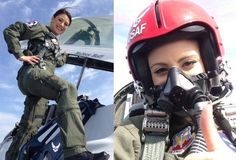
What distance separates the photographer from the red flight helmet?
701 mm

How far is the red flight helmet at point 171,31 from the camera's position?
70 centimetres

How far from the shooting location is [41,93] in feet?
3.64

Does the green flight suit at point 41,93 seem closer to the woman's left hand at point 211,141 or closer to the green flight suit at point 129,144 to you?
the green flight suit at point 129,144

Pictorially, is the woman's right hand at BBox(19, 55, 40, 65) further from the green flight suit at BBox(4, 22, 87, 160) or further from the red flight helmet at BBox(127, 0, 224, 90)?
the red flight helmet at BBox(127, 0, 224, 90)

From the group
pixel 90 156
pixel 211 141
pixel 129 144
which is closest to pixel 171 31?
pixel 129 144

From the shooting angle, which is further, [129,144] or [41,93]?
[41,93]

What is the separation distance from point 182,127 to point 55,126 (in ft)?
Result: 2.00

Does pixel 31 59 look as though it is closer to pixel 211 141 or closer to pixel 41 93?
pixel 41 93

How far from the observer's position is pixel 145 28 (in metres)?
0.73

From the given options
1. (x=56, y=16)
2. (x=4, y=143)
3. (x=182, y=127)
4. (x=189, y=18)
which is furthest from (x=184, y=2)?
(x=4, y=143)

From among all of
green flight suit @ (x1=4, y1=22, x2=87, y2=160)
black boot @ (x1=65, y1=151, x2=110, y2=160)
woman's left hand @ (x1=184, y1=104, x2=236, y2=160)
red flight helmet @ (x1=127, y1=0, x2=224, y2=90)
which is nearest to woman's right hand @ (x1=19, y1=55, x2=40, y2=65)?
green flight suit @ (x1=4, y1=22, x2=87, y2=160)

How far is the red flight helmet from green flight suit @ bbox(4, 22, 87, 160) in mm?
320

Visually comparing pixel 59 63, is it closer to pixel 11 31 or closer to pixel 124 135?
pixel 11 31

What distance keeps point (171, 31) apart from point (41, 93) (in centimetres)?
55
